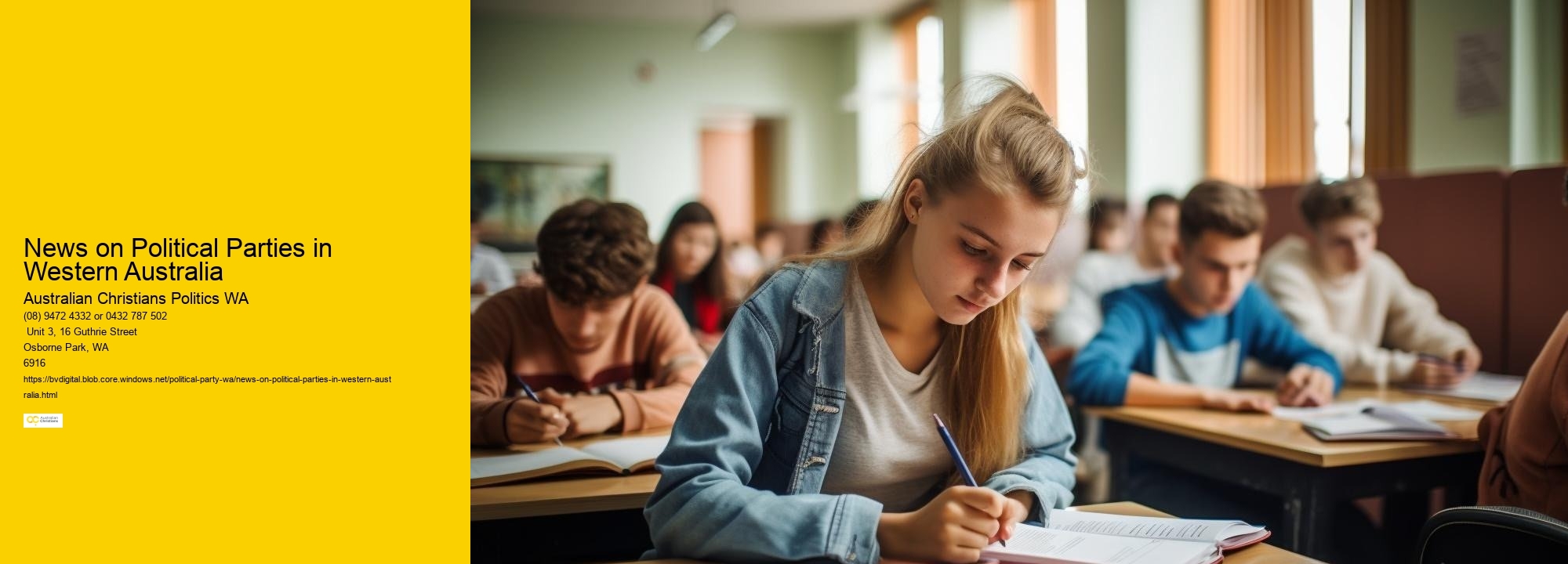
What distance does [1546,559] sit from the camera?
115 centimetres

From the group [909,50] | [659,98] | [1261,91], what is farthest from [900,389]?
[659,98]

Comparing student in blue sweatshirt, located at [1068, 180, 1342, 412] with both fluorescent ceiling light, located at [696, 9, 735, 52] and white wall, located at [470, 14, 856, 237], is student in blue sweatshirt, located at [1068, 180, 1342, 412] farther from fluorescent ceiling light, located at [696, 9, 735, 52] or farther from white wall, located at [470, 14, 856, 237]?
white wall, located at [470, 14, 856, 237]

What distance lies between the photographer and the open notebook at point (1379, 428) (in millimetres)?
1795

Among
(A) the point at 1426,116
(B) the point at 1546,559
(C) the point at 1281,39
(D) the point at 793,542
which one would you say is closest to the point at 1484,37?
(A) the point at 1426,116

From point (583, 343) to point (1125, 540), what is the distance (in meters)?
1.16

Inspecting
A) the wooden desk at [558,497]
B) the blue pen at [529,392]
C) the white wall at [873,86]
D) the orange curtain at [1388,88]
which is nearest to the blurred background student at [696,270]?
the blue pen at [529,392]

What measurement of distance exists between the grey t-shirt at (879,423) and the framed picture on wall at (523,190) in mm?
7765

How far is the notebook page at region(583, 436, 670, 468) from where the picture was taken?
154 cm

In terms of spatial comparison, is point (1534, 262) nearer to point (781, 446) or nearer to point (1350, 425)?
point (1350, 425)

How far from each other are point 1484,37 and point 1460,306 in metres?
1.44
